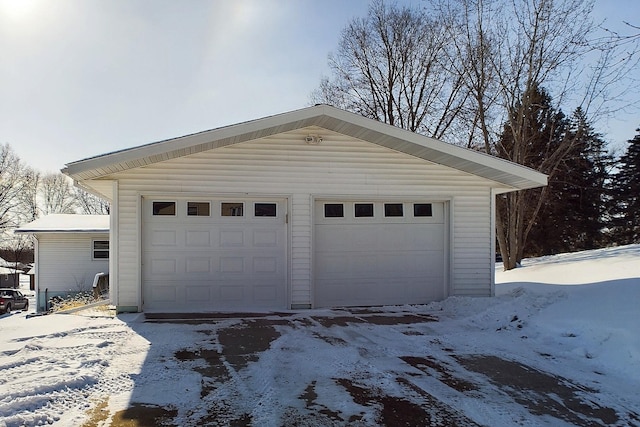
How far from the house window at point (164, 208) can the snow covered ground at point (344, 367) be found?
1841mm

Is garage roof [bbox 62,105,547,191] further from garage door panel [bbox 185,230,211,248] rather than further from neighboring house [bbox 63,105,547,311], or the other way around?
garage door panel [bbox 185,230,211,248]

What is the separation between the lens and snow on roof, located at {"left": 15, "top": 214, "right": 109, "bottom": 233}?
18.1 metres

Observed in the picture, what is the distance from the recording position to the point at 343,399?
3.82 meters

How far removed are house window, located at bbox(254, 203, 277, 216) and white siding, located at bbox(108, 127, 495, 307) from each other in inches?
10.1

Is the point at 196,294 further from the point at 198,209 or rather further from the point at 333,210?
the point at 333,210

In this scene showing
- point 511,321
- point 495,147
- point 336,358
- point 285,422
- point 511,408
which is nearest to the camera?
point 285,422

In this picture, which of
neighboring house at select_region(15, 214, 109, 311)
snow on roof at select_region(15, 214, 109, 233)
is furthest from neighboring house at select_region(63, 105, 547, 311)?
neighboring house at select_region(15, 214, 109, 311)

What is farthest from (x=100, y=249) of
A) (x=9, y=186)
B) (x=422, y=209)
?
(x=9, y=186)

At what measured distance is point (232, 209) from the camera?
8422 mm

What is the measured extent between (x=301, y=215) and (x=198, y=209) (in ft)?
Answer: 6.15

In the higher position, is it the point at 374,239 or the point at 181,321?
the point at 374,239

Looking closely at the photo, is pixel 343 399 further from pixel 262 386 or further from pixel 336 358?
pixel 336 358

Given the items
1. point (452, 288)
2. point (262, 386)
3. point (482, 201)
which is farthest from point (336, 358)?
point (482, 201)

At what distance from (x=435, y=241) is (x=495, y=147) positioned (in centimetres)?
931
